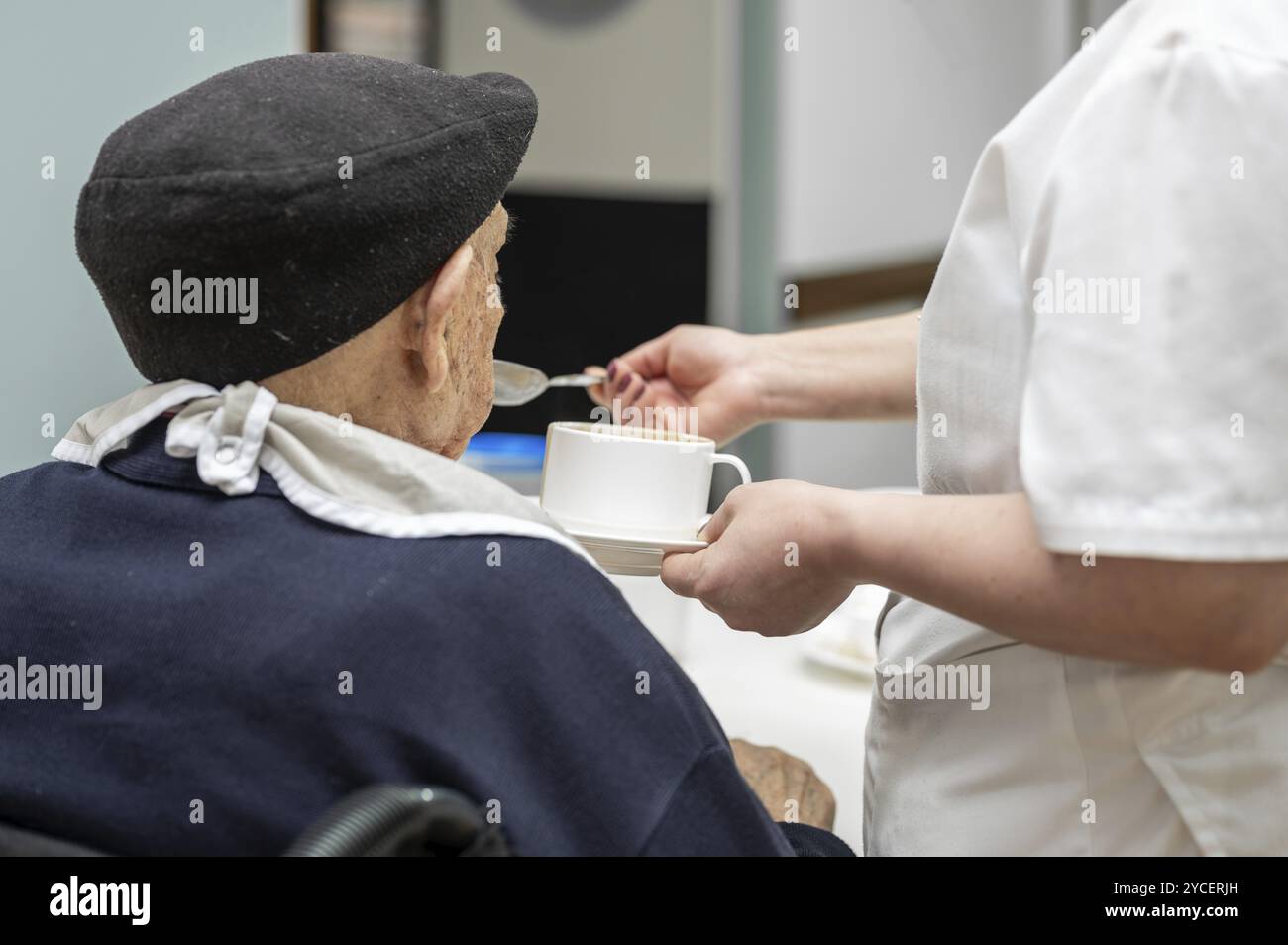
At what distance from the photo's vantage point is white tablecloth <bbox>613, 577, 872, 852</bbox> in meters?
1.28

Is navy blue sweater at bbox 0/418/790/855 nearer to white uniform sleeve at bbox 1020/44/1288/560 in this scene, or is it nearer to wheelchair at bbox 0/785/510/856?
wheelchair at bbox 0/785/510/856

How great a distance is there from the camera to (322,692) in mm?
679

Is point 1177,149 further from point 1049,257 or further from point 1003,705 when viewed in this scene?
point 1003,705

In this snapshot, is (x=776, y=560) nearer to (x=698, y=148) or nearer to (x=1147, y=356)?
(x=1147, y=356)

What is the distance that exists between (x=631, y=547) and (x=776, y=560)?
193 mm

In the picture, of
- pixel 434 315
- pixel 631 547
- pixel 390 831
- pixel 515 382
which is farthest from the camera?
pixel 515 382

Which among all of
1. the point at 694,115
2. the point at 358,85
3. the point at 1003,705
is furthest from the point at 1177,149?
the point at 694,115

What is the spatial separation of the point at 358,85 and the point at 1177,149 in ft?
1.66

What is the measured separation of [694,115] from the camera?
3.20 metres

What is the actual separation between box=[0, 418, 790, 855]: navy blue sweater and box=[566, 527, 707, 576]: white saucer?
0.77ft
